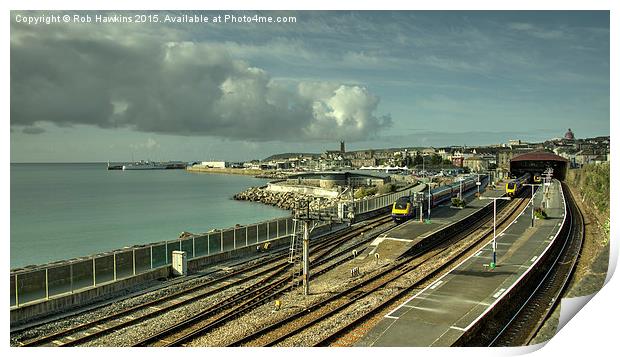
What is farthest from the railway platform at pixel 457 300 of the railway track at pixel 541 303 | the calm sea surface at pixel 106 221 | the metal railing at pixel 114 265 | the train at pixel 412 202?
the calm sea surface at pixel 106 221

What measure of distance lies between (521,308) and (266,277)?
301 inches

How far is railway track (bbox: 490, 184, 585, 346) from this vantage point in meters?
11.2

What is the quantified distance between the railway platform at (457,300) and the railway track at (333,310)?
78 cm

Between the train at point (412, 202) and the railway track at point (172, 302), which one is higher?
the train at point (412, 202)

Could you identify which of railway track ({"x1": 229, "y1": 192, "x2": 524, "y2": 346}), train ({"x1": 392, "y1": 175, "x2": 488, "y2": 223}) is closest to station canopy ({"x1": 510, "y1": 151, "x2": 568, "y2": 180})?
train ({"x1": 392, "y1": 175, "x2": 488, "y2": 223})

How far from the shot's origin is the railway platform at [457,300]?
9977 mm

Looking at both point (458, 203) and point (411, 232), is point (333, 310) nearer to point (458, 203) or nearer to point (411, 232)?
point (411, 232)

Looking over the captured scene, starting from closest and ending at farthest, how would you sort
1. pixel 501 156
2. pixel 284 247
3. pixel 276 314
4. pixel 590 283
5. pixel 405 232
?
pixel 276 314, pixel 590 283, pixel 284 247, pixel 405 232, pixel 501 156

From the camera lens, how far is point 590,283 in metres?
13.3

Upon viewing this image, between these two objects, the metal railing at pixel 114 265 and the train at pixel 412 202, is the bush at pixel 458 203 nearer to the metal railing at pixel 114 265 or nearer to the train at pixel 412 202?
the train at pixel 412 202

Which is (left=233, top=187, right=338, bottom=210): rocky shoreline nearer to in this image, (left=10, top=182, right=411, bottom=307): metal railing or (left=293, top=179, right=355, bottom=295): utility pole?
(left=10, top=182, right=411, bottom=307): metal railing
